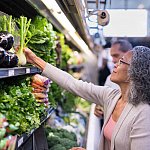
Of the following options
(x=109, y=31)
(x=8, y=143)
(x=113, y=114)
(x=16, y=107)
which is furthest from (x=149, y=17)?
(x=8, y=143)

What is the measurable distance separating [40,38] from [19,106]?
101cm

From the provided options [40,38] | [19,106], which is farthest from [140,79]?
[40,38]

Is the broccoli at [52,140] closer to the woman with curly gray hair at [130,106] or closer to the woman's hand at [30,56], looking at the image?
the woman with curly gray hair at [130,106]

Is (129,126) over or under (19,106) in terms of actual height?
under

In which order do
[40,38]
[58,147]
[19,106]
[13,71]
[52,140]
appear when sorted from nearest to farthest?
[13,71] → [19,106] → [40,38] → [58,147] → [52,140]

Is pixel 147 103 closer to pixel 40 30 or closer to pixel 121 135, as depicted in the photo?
pixel 121 135

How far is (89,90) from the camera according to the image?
318 cm

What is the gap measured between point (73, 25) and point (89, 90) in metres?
1.28

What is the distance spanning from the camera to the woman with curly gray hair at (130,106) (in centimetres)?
247

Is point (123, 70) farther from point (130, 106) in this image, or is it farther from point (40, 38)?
point (40, 38)

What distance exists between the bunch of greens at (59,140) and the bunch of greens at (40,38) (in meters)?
0.91

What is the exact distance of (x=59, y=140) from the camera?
3.99 m

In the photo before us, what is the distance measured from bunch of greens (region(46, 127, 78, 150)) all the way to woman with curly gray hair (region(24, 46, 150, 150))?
0.97 m

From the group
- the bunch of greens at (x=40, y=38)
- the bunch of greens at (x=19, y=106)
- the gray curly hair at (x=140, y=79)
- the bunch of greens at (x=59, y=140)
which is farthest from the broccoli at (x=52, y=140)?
the gray curly hair at (x=140, y=79)
